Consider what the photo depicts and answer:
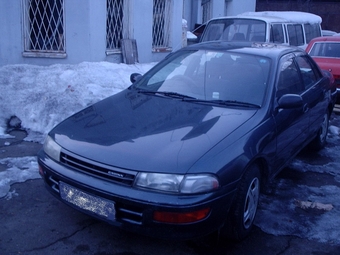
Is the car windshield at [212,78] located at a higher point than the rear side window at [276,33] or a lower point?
lower

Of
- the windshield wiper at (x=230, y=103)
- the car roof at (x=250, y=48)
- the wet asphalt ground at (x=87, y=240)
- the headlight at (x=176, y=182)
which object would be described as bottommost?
→ the wet asphalt ground at (x=87, y=240)

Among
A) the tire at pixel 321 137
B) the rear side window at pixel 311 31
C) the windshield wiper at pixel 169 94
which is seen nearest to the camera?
the windshield wiper at pixel 169 94

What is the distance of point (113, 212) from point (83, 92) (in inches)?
179

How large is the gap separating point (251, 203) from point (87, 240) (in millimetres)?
1430

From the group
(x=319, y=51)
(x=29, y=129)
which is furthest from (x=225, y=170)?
(x=319, y=51)

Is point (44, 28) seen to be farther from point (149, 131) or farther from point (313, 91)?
point (149, 131)

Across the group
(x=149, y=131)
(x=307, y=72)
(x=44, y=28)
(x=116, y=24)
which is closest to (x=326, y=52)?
(x=307, y=72)

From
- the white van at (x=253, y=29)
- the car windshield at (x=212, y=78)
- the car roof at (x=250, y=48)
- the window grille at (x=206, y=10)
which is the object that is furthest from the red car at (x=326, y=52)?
the window grille at (x=206, y=10)

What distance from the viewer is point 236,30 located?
31.8ft

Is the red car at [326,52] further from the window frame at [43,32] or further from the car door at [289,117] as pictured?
the window frame at [43,32]

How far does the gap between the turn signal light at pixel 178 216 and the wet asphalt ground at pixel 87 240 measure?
553 millimetres

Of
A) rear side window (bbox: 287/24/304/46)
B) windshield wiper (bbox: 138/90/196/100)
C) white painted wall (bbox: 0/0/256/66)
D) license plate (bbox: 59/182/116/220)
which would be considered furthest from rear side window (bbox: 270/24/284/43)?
license plate (bbox: 59/182/116/220)

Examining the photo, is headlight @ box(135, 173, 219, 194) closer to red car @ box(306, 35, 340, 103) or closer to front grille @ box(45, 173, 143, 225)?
front grille @ box(45, 173, 143, 225)

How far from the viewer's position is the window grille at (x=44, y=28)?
8.62 meters
